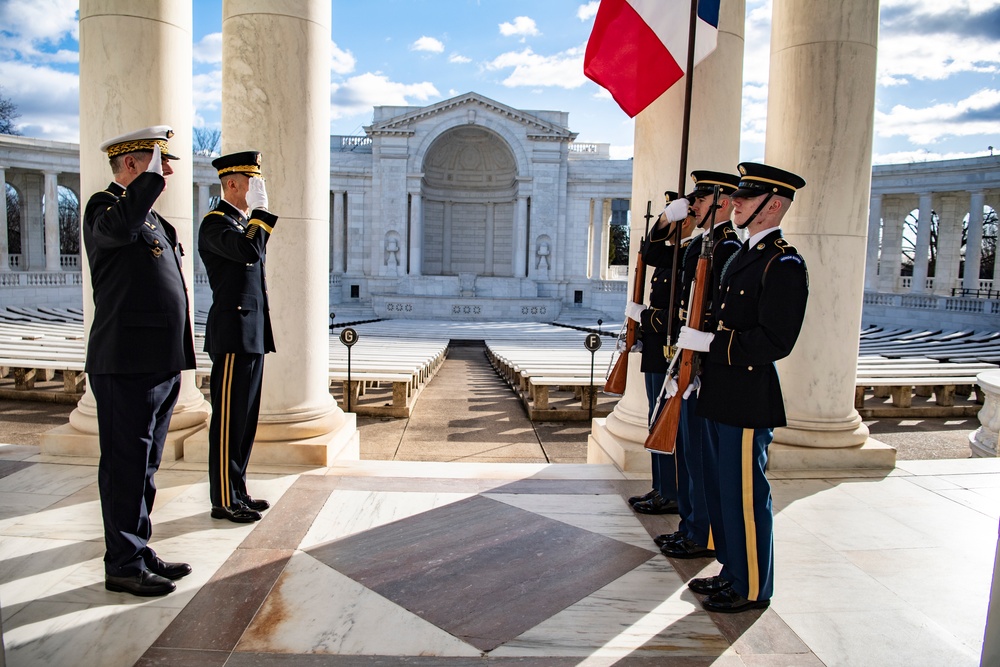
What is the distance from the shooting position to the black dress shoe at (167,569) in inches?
176

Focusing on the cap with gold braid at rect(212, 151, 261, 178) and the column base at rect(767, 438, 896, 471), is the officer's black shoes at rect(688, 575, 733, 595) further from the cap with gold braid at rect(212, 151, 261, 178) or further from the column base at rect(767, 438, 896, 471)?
the cap with gold braid at rect(212, 151, 261, 178)

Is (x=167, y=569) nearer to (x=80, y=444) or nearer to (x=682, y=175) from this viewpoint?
(x=80, y=444)

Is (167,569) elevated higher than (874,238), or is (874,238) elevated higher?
(874,238)

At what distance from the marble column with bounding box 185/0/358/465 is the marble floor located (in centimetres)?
67

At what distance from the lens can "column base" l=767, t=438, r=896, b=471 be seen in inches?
288

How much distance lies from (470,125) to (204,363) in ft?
120

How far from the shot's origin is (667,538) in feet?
17.1

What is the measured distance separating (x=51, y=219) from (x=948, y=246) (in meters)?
56.5

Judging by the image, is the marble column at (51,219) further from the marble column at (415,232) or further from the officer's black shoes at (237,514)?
the officer's black shoes at (237,514)

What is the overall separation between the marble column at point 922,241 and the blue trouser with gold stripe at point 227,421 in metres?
45.3

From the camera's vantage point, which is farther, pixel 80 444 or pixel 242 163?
pixel 80 444

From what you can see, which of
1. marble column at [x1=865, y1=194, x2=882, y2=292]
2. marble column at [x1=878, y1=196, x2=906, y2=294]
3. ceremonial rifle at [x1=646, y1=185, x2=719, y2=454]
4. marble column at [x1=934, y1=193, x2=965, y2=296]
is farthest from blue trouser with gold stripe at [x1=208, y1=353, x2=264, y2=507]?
marble column at [x1=878, y1=196, x2=906, y2=294]

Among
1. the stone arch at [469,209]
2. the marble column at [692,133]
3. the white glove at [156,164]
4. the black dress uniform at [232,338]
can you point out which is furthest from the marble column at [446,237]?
the white glove at [156,164]

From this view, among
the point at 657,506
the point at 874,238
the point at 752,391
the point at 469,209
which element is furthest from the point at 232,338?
the point at 469,209
